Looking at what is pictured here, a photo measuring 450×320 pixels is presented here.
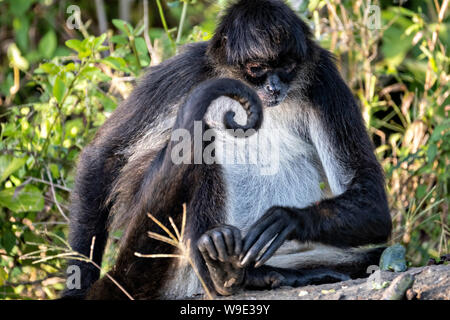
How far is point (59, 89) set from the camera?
5883 mm

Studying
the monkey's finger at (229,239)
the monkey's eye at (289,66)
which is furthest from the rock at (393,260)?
the monkey's eye at (289,66)

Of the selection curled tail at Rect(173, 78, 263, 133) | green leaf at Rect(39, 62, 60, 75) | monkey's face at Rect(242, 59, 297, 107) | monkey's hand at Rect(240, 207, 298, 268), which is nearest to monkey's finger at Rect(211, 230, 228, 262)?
monkey's hand at Rect(240, 207, 298, 268)

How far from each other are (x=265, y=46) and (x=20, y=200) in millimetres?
2492

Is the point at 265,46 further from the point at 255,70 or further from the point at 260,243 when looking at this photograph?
the point at 260,243

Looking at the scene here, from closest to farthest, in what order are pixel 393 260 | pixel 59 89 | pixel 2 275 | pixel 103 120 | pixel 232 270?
pixel 232 270, pixel 393 260, pixel 2 275, pixel 59 89, pixel 103 120

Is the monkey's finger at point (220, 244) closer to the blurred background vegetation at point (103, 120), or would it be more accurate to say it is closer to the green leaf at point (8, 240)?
the blurred background vegetation at point (103, 120)

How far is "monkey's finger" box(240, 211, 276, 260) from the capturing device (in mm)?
4223

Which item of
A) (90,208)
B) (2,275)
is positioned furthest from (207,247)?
(2,275)

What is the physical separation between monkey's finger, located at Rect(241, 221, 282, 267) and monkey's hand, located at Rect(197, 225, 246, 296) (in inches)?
2.0

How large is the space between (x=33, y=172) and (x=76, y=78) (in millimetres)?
1000

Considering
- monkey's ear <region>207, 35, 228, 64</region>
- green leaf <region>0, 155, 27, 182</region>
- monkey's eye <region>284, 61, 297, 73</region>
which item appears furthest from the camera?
green leaf <region>0, 155, 27, 182</region>

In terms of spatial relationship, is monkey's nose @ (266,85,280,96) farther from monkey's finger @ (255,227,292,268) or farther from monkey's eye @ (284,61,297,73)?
monkey's finger @ (255,227,292,268)
